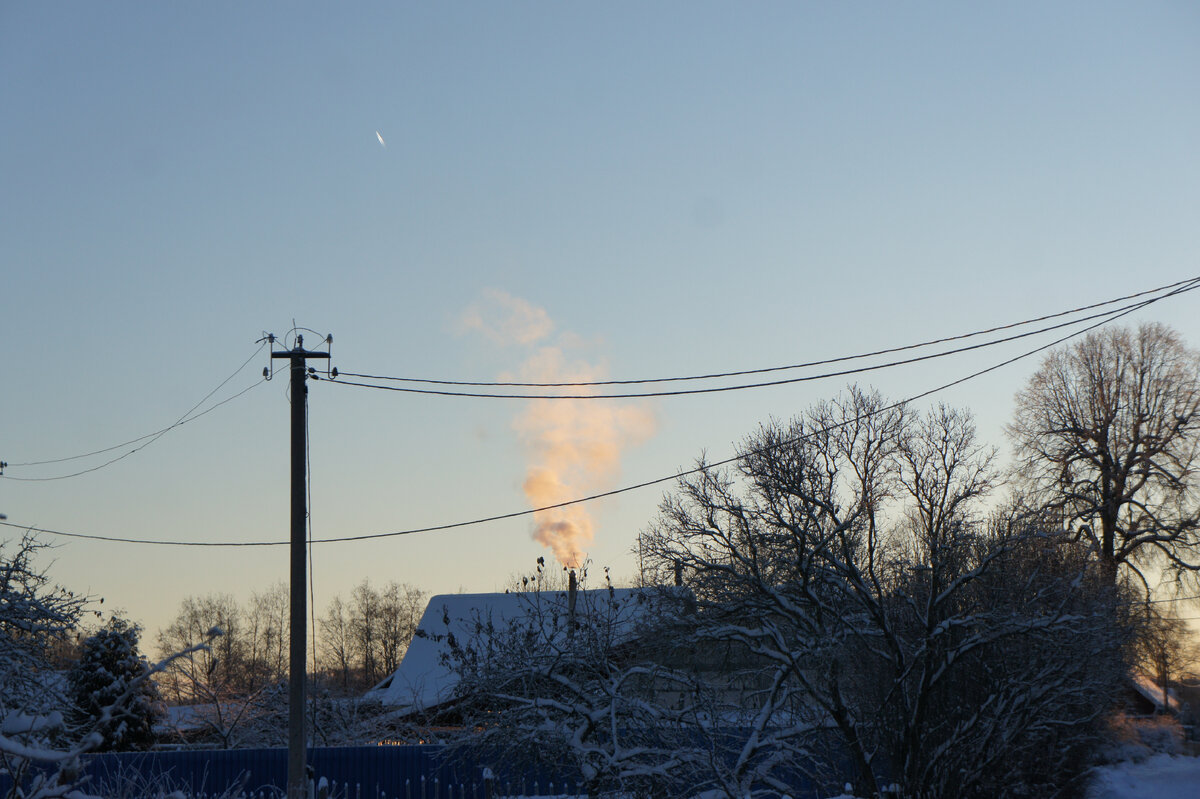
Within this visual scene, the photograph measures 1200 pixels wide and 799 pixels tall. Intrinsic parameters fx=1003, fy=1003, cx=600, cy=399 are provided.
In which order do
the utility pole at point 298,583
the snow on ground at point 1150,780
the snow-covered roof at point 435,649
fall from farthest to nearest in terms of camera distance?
the snow-covered roof at point 435,649, the snow on ground at point 1150,780, the utility pole at point 298,583

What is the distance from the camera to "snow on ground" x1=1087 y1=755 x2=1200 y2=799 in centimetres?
2458

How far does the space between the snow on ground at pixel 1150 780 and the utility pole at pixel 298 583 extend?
64.7ft

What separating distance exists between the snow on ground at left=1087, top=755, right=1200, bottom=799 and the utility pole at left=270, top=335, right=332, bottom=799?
1973cm

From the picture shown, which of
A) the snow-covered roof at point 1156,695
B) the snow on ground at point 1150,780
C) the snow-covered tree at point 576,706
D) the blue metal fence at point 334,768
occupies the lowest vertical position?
the snow on ground at point 1150,780

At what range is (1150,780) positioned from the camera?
26.9 meters

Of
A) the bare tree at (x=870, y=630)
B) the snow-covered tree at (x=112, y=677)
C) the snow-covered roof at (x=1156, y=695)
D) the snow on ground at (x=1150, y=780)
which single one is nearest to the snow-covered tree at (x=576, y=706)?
the bare tree at (x=870, y=630)

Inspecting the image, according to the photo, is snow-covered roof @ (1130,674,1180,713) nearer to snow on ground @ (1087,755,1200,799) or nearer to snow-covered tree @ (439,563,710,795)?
snow on ground @ (1087,755,1200,799)

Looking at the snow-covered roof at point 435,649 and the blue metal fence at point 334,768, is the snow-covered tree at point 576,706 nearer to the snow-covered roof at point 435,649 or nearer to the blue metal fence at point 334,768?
the blue metal fence at point 334,768

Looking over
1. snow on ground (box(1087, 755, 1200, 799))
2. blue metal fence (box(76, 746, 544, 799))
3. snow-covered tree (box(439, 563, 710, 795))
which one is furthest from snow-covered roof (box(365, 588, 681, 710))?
snow on ground (box(1087, 755, 1200, 799))

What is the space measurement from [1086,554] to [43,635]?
2315cm

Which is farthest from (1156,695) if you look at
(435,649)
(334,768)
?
(334,768)

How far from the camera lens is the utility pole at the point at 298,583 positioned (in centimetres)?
1197

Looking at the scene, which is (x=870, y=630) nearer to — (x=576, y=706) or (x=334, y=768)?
(x=576, y=706)

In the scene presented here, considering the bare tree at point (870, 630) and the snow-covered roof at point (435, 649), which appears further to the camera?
the snow-covered roof at point (435, 649)
